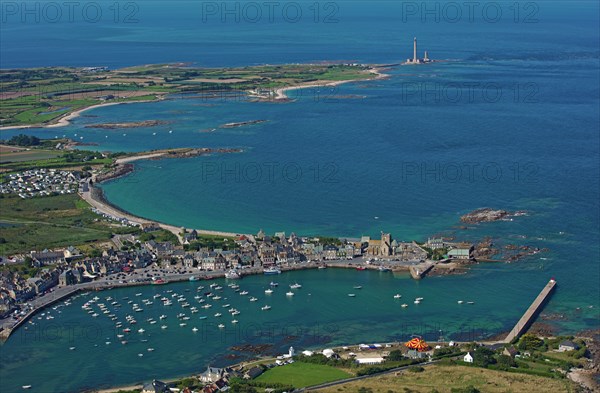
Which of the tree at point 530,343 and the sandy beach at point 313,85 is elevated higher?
the sandy beach at point 313,85

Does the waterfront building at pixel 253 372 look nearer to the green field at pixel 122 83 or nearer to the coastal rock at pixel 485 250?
the coastal rock at pixel 485 250

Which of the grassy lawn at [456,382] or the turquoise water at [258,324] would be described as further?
the turquoise water at [258,324]

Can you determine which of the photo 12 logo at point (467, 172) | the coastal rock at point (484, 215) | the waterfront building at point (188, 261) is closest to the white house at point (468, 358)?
the waterfront building at point (188, 261)

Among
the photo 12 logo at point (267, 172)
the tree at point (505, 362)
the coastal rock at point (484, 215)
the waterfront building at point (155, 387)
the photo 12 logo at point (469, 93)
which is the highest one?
the photo 12 logo at point (469, 93)

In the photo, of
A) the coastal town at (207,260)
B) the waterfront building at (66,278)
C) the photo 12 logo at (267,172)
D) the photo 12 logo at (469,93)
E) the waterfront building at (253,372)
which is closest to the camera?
the waterfront building at (253,372)

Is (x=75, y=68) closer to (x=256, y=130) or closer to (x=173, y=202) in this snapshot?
(x=256, y=130)

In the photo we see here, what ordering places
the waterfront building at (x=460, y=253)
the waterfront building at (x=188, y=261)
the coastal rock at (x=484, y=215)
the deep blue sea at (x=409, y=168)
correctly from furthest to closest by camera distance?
the coastal rock at (x=484, y=215), the waterfront building at (x=188, y=261), the waterfront building at (x=460, y=253), the deep blue sea at (x=409, y=168)
